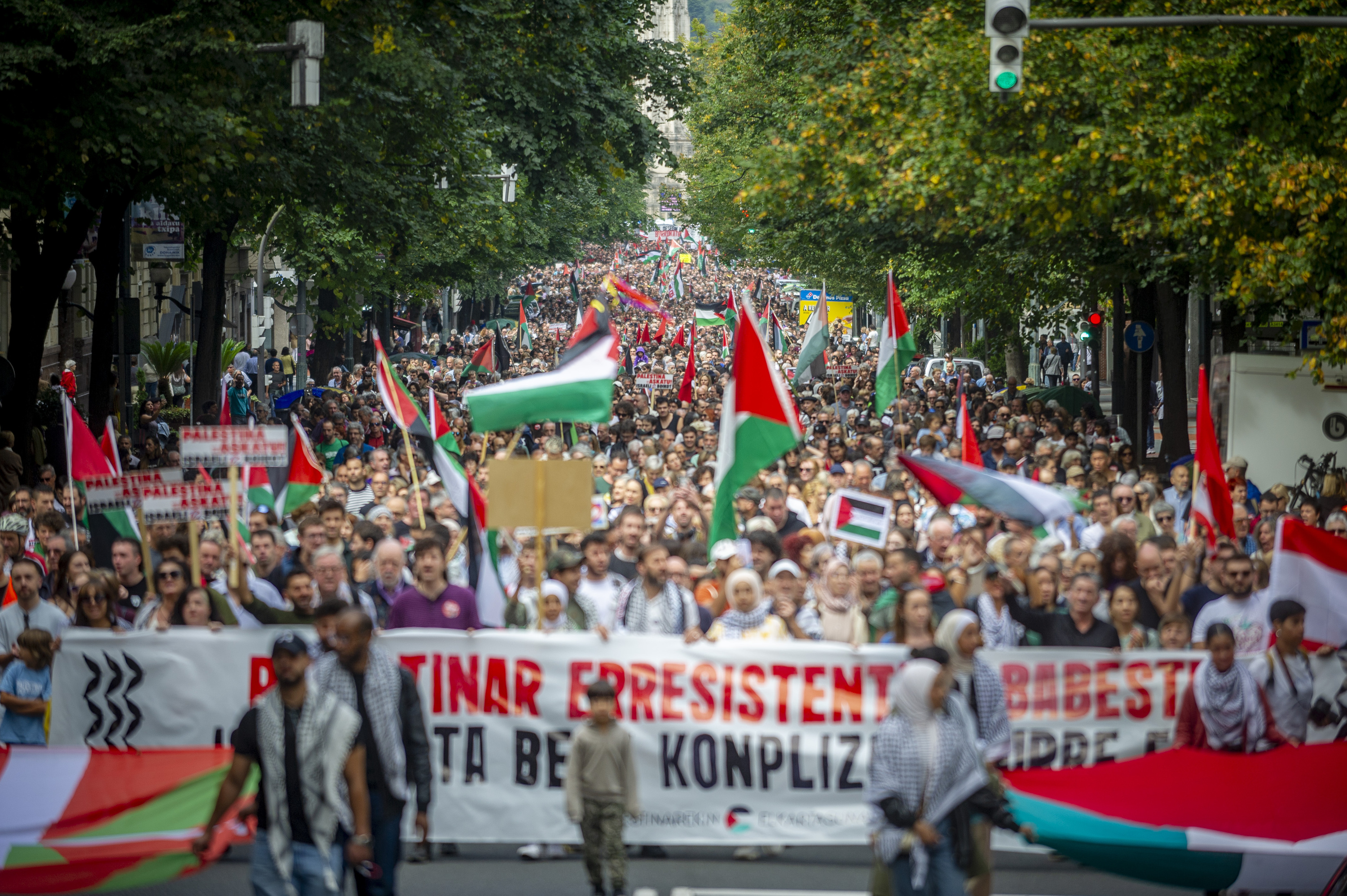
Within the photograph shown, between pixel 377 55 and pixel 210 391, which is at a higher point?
pixel 377 55

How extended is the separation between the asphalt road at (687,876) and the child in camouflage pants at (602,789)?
2.01 ft

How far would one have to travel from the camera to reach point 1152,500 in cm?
1477

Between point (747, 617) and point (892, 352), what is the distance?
1069 centimetres

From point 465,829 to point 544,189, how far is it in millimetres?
20927

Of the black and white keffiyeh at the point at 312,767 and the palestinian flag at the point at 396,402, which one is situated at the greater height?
the palestinian flag at the point at 396,402

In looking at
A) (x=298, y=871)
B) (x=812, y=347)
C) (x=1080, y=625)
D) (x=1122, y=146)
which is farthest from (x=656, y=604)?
(x=812, y=347)

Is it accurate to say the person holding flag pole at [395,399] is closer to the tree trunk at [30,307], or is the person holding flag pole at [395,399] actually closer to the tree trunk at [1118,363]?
the tree trunk at [30,307]

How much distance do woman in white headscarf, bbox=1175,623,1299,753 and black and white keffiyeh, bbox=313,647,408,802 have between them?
3701 millimetres

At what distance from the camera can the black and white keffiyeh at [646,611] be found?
961 cm

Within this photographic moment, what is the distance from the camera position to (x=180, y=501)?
10.5 meters

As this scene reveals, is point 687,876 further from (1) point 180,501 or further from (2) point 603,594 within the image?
(1) point 180,501

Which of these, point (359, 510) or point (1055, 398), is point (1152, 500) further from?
point (1055, 398)

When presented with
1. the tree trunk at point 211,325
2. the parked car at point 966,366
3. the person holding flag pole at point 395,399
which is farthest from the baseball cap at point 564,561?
the parked car at point 966,366

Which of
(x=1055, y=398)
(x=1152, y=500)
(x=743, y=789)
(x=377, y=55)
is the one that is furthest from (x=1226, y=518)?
(x=1055, y=398)
